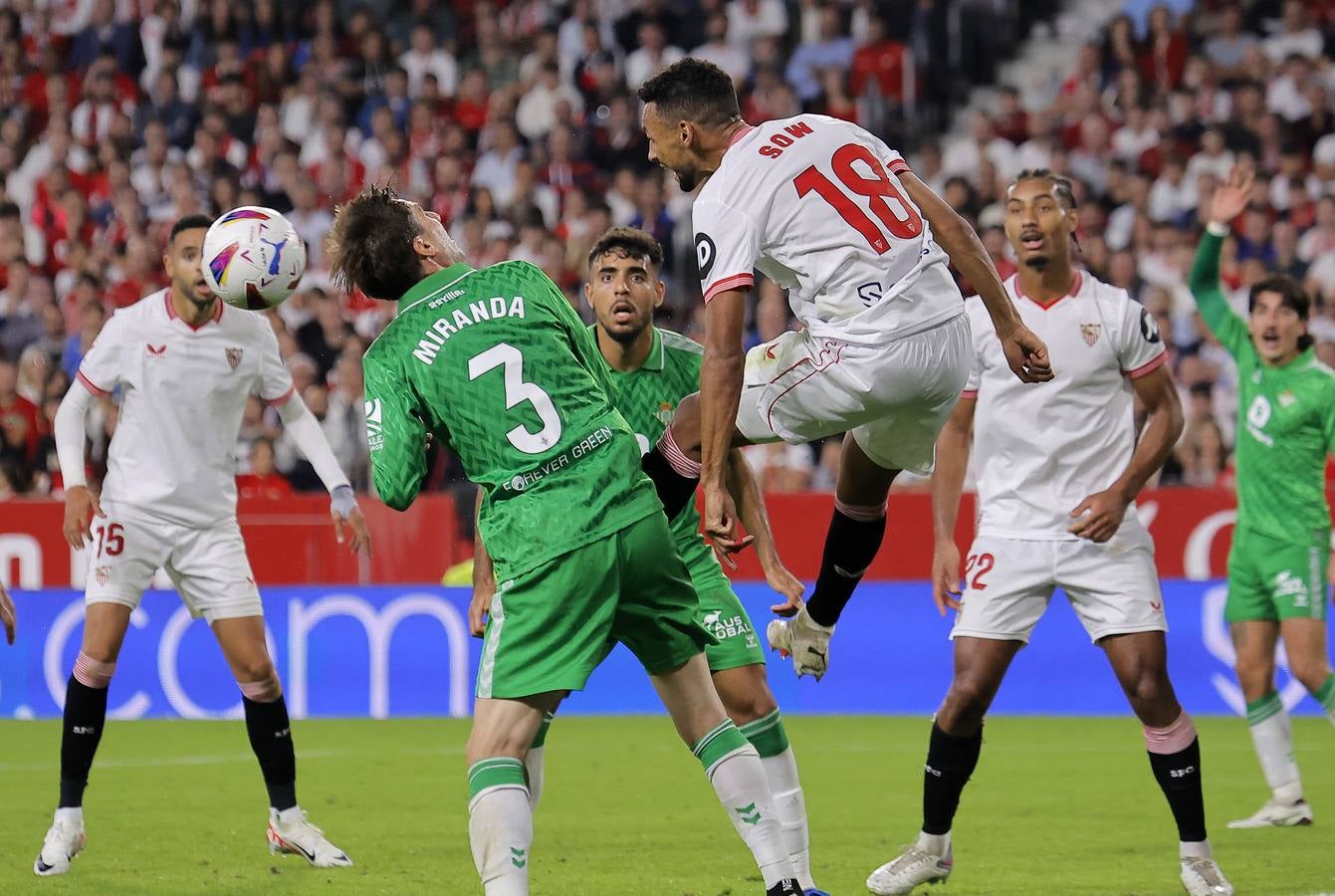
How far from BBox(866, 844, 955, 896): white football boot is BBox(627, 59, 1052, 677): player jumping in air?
181 cm

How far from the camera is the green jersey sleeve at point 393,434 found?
16.4ft

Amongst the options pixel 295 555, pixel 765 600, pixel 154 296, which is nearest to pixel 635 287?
pixel 154 296

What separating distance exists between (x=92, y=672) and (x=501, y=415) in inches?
128

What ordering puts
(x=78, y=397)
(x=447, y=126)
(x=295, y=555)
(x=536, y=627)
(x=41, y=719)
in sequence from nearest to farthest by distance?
(x=536, y=627), (x=78, y=397), (x=41, y=719), (x=295, y=555), (x=447, y=126)

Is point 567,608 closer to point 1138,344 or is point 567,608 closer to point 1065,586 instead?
point 1065,586

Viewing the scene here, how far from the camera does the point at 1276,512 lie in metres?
8.57

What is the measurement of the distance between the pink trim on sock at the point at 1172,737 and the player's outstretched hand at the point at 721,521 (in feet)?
7.50

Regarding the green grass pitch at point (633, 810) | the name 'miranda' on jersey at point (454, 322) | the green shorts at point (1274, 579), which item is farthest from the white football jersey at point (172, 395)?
the green shorts at point (1274, 579)

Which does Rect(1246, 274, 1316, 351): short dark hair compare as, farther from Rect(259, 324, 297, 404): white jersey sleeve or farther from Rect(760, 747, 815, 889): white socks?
Rect(259, 324, 297, 404): white jersey sleeve

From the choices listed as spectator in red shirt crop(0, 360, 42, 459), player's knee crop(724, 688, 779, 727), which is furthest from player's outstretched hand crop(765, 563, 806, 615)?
spectator in red shirt crop(0, 360, 42, 459)

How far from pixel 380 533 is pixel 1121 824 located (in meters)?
6.96

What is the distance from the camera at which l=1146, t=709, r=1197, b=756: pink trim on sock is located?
665cm

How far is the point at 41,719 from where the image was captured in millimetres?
12438

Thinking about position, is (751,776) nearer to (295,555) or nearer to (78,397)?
(78,397)
